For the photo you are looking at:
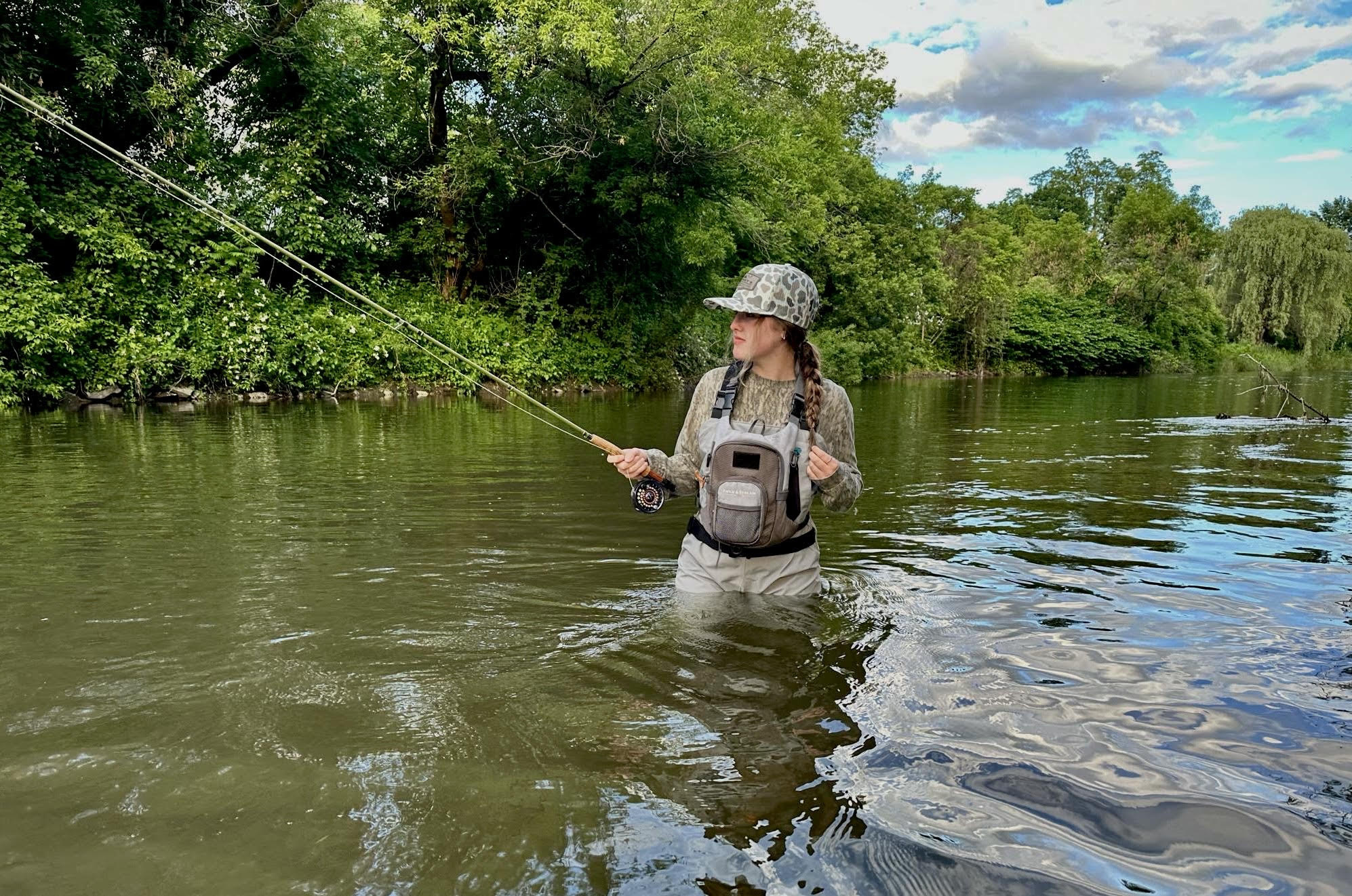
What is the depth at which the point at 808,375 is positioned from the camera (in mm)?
4340

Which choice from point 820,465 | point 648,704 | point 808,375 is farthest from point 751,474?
point 648,704

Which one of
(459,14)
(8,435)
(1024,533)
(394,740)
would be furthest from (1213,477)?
(459,14)

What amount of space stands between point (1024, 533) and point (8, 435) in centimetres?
1299

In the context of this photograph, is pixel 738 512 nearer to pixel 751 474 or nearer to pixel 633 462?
pixel 751 474

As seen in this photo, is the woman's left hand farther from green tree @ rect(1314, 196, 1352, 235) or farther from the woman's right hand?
green tree @ rect(1314, 196, 1352, 235)

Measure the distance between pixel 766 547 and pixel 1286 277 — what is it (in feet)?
174

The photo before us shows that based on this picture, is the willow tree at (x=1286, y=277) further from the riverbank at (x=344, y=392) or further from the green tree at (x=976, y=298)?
the riverbank at (x=344, y=392)

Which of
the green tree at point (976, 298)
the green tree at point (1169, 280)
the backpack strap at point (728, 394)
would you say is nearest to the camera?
the backpack strap at point (728, 394)

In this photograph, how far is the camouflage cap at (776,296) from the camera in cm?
414

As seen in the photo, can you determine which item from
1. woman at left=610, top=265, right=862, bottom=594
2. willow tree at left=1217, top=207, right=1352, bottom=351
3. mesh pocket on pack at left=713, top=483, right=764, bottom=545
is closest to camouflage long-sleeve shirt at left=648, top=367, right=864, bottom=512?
woman at left=610, top=265, right=862, bottom=594

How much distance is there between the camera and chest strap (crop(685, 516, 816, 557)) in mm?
4508

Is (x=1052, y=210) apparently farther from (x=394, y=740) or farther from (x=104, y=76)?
(x=394, y=740)

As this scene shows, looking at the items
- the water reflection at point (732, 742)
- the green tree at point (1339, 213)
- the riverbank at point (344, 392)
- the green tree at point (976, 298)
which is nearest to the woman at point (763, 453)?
the water reflection at point (732, 742)

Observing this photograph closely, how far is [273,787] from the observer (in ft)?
9.03
